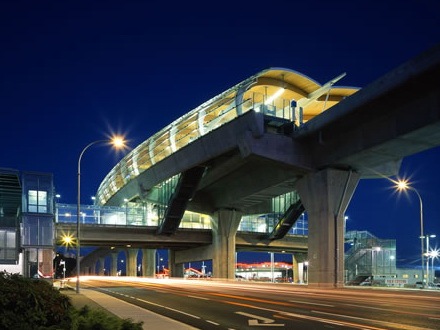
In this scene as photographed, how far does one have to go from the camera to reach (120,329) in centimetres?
926

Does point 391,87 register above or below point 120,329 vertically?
above

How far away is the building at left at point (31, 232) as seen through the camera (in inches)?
1698

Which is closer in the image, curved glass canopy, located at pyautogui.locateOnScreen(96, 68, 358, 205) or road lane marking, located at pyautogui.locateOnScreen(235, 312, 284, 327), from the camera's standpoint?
road lane marking, located at pyautogui.locateOnScreen(235, 312, 284, 327)

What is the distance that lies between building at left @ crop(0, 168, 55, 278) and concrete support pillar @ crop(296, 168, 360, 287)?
69.2 feet

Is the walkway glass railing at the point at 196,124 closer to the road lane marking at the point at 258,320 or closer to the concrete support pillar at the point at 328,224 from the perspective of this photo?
the concrete support pillar at the point at 328,224

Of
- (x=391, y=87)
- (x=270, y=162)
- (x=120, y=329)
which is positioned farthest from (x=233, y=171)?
(x=120, y=329)

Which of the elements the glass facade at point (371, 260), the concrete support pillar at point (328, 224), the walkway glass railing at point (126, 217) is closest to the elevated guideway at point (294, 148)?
the concrete support pillar at point (328, 224)

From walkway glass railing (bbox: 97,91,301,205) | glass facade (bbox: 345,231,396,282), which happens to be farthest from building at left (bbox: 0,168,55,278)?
glass facade (bbox: 345,231,396,282)

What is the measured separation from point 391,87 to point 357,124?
5.85m

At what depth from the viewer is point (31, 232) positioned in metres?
43.5

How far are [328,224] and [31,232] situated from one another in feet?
77.3

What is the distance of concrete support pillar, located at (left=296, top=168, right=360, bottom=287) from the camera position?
39.4 meters

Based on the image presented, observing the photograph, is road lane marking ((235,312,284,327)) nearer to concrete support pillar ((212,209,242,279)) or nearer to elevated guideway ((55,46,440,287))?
elevated guideway ((55,46,440,287))

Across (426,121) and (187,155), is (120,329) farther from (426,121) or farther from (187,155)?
(187,155)
